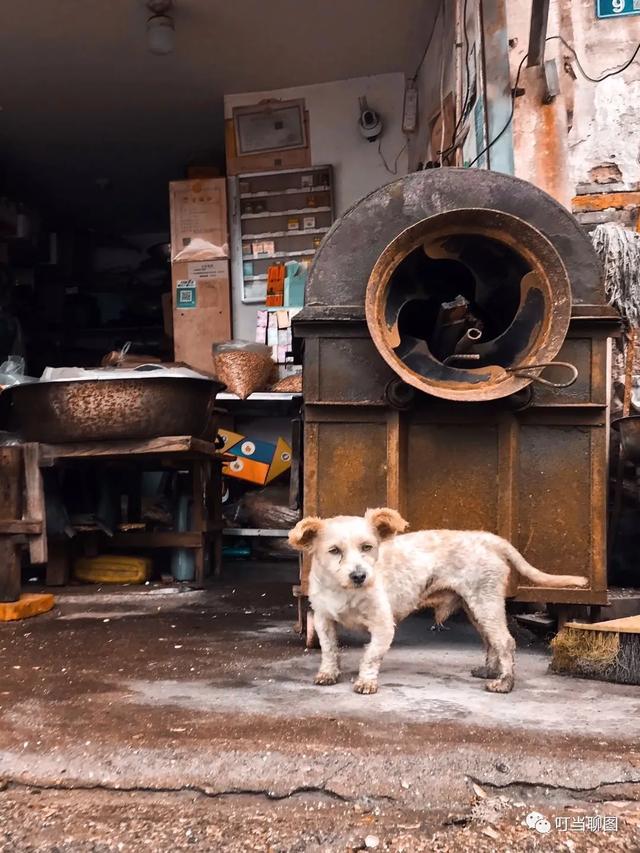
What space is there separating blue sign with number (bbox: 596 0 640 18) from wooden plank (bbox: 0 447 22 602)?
418 centimetres

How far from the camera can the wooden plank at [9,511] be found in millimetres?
4094

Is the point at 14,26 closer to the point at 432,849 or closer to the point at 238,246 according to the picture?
the point at 238,246

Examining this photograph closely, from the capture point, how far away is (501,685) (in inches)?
105

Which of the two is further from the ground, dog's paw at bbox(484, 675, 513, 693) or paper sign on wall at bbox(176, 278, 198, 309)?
paper sign on wall at bbox(176, 278, 198, 309)

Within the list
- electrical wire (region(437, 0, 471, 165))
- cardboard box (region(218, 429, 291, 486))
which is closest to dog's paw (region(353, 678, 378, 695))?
electrical wire (region(437, 0, 471, 165))

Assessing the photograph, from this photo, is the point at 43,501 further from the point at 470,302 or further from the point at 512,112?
the point at 512,112

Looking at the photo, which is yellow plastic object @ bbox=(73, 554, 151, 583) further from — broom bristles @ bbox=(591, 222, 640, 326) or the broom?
broom bristles @ bbox=(591, 222, 640, 326)

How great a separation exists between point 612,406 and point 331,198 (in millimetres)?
3763

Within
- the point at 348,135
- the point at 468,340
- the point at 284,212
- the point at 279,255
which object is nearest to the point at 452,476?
the point at 468,340

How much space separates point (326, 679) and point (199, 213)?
5.82 m

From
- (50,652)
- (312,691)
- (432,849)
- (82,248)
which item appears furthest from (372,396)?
(82,248)

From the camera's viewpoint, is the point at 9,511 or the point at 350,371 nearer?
the point at 350,371

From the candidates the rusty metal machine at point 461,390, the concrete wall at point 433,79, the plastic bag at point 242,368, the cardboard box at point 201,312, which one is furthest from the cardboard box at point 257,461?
the rusty metal machine at point 461,390

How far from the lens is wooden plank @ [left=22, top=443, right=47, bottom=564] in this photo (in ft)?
13.5
